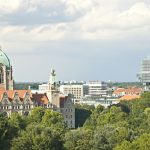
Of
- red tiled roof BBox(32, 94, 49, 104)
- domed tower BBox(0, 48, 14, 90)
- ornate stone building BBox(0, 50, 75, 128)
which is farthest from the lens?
domed tower BBox(0, 48, 14, 90)

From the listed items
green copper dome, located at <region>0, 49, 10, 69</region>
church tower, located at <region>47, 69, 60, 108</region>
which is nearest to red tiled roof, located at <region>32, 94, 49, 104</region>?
church tower, located at <region>47, 69, 60, 108</region>

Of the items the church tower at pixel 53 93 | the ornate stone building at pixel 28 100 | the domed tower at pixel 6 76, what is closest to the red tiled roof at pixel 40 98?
the ornate stone building at pixel 28 100

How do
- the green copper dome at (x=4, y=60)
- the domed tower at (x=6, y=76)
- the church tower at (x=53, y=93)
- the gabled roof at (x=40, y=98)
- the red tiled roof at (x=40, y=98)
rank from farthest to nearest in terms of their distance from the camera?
1. the green copper dome at (x=4, y=60)
2. the domed tower at (x=6, y=76)
3. the church tower at (x=53, y=93)
4. the red tiled roof at (x=40, y=98)
5. the gabled roof at (x=40, y=98)

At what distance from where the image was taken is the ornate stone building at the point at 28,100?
161500 millimetres

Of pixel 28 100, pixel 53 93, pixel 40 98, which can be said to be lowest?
pixel 28 100

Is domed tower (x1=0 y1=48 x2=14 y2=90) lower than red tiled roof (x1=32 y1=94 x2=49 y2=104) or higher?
higher

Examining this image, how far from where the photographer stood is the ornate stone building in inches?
6358

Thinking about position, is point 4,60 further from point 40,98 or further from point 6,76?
point 40,98

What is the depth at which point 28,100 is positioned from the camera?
16412 cm

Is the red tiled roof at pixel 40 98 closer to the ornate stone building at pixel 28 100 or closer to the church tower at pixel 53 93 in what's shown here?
the ornate stone building at pixel 28 100

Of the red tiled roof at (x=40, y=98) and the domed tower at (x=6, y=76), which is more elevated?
the domed tower at (x=6, y=76)

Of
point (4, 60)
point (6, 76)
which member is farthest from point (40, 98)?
point (4, 60)

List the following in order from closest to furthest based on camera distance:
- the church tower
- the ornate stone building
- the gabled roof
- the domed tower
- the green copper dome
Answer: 1. the ornate stone building
2. the gabled roof
3. the church tower
4. the domed tower
5. the green copper dome

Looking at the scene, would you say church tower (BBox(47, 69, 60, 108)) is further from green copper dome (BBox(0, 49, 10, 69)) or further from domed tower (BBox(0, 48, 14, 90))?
green copper dome (BBox(0, 49, 10, 69))
